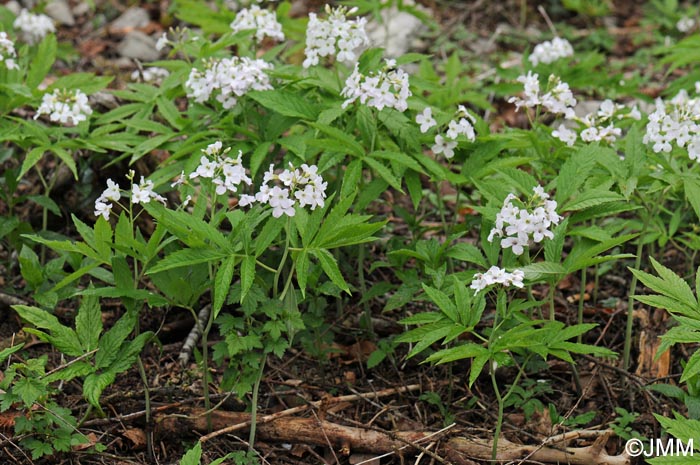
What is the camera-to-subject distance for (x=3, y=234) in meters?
3.57

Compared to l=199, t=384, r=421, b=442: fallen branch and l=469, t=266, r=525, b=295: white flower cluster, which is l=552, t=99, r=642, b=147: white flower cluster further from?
l=199, t=384, r=421, b=442: fallen branch

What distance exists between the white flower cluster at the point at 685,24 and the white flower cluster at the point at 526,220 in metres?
4.40

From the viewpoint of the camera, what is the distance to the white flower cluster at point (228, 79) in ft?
10.9

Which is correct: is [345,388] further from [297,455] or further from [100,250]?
[100,250]

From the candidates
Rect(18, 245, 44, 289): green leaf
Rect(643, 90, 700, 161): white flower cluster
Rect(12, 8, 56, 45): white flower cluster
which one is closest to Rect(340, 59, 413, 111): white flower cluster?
Rect(643, 90, 700, 161): white flower cluster

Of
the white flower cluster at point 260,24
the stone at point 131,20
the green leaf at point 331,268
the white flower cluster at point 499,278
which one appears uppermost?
the white flower cluster at point 260,24

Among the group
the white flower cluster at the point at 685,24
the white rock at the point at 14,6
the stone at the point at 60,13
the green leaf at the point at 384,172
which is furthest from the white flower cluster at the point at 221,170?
the white flower cluster at the point at 685,24

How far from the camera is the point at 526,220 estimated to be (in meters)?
2.78

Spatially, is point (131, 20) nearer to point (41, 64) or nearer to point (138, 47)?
point (138, 47)

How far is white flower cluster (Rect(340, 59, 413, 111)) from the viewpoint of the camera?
10.3 ft

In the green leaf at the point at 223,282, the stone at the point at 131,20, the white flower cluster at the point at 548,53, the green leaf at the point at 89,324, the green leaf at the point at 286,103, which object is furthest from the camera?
the stone at the point at 131,20

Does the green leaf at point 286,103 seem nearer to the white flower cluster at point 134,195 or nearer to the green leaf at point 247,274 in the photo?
the white flower cluster at point 134,195

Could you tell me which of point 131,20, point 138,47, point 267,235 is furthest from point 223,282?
point 131,20

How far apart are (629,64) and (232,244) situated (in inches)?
184
